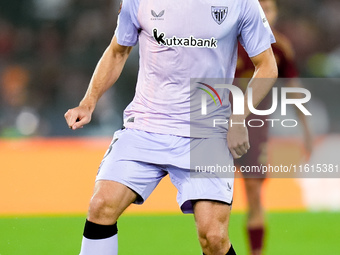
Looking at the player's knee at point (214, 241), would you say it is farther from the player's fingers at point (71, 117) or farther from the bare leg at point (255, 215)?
the bare leg at point (255, 215)

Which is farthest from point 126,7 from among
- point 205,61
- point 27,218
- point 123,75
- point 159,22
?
point 123,75

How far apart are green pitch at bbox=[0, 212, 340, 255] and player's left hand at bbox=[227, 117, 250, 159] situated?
2029mm

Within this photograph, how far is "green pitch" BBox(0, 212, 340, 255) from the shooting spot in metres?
5.60

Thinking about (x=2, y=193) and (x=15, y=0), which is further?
(x=15, y=0)

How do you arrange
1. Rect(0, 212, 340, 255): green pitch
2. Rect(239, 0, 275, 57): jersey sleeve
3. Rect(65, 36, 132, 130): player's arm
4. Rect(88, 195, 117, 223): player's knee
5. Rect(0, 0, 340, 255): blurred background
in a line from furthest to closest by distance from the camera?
Rect(0, 0, 340, 255): blurred background → Rect(0, 212, 340, 255): green pitch → Rect(65, 36, 132, 130): player's arm → Rect(239, 0, 275, 57): jersey sleeve → Rect(88, 195, 117, 223): player's knee

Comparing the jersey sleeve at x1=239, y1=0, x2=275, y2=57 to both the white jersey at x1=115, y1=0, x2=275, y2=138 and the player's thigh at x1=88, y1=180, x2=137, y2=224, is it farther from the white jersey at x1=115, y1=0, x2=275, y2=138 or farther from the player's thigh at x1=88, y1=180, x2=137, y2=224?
the player's thigh at x1=88, y1=180, x2=137, y2=224

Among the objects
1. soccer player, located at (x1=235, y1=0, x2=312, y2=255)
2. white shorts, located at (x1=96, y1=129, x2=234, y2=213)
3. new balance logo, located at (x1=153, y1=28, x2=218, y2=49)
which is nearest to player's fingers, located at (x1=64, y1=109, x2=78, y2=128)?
white shorts, located at (x1=96, y1=129, x2=234, y2=213)

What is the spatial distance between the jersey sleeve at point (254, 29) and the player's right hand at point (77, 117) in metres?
0.88

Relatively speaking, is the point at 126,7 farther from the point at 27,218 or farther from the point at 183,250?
the point at 27,218

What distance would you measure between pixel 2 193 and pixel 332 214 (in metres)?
3.54

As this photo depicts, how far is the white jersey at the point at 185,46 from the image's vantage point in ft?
11.7

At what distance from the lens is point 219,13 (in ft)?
11.7

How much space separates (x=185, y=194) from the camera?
3.47m

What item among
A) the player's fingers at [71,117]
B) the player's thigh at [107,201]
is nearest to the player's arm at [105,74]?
the player's fingers at [71,117]
